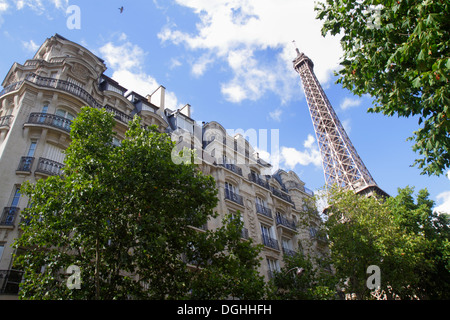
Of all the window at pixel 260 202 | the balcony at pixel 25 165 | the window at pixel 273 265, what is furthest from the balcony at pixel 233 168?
the balcony at pixel 25 165

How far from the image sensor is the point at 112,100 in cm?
2128

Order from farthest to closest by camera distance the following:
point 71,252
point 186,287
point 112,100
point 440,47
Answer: point 112,100 < point 71,252 < point 186,287 < point 440,47

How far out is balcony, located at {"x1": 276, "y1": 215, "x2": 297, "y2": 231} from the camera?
25.4 metres

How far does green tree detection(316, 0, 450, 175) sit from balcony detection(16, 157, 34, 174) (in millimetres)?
12989

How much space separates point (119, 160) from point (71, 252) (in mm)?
4702

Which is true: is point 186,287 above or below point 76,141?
below

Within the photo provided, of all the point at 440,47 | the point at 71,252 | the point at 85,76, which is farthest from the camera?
the point at 85,76

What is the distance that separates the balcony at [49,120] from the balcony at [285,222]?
15.7 meters

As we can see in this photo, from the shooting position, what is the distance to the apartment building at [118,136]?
1463cm

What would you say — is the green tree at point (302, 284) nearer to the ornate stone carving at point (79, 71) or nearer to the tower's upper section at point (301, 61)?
the ornate stone carving at point (79, 71)

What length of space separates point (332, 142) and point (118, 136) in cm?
6237

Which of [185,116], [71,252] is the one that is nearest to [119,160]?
[71,252]
